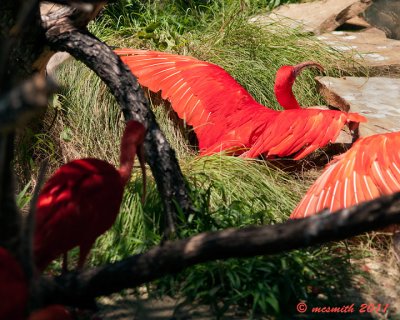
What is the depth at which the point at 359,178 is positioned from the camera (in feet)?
13.9

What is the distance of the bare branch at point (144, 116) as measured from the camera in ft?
12.6

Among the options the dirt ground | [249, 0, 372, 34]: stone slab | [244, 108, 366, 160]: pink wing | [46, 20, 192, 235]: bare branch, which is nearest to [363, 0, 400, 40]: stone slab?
[249, 0, 372, 34]: stone slab

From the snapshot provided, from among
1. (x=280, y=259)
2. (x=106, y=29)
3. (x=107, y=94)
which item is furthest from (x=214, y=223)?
(x=106, y=29)

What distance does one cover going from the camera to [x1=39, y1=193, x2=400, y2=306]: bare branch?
251 centimetres

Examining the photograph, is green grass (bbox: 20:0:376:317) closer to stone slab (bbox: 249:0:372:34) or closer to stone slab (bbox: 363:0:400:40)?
stone slab (bbox: 249:0:372:34)

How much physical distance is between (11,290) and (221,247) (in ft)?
2.32

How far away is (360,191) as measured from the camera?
4.16 m

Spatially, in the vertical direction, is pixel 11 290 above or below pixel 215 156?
above

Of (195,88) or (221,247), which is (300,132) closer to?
(195,88)

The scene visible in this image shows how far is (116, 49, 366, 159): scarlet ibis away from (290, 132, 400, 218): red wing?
52 centimetres

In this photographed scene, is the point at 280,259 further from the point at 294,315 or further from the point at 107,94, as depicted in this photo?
the point at 107,94

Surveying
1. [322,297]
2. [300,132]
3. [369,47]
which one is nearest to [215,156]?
[300,132]

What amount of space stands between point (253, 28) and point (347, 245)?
119 inches

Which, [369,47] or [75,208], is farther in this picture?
[369,47]
